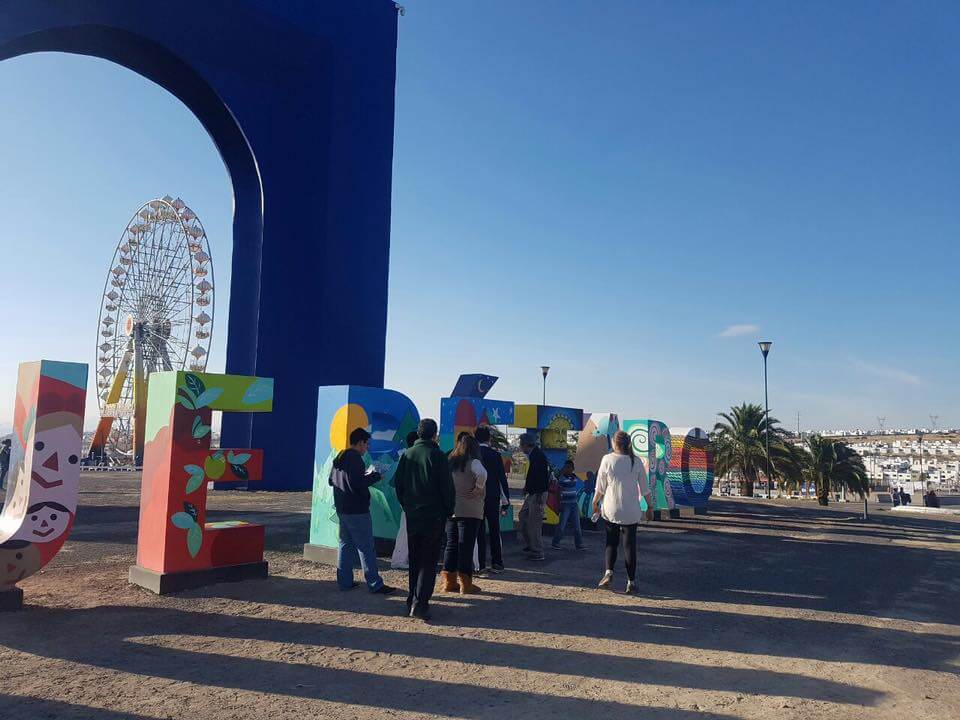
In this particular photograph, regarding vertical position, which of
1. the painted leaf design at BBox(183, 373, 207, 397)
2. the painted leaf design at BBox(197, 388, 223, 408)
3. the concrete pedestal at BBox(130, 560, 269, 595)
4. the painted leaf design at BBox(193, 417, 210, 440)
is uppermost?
the painted leaf design at BBox(183, 373, 207, 397)

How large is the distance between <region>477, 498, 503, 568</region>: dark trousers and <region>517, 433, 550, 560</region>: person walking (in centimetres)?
101

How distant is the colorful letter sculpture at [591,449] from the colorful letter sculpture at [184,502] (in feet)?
24.4

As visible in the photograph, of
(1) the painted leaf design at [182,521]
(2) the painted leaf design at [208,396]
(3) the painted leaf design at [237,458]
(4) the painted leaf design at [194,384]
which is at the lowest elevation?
(1) the painted leaf design at [182,521]

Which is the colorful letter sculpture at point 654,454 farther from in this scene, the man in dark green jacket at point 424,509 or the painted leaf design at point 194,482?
the painted leaf design at point 194,482

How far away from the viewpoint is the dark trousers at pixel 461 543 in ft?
23.6

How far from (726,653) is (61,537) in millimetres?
6419

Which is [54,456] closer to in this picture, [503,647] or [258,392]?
[258,392]

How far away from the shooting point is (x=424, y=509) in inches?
244

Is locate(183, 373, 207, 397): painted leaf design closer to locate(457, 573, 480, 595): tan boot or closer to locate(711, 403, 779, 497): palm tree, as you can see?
locate(457, 573, 480, 595): tan boot

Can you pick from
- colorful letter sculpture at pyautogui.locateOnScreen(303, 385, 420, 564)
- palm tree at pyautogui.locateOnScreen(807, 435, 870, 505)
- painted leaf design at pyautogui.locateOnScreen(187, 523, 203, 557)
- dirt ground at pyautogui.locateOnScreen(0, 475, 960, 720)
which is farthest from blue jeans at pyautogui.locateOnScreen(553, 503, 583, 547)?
palm tree at pyautogui.locateOnScreen(807, 435, 870, 505)

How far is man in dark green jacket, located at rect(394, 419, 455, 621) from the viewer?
615 centimetres

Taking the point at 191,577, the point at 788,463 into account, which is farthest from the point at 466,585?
the point at 788,463

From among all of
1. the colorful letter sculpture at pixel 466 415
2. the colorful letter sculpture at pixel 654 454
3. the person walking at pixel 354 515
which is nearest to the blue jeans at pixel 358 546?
the person walking at pixel 354 515

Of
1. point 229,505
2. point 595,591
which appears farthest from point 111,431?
point 595,591
